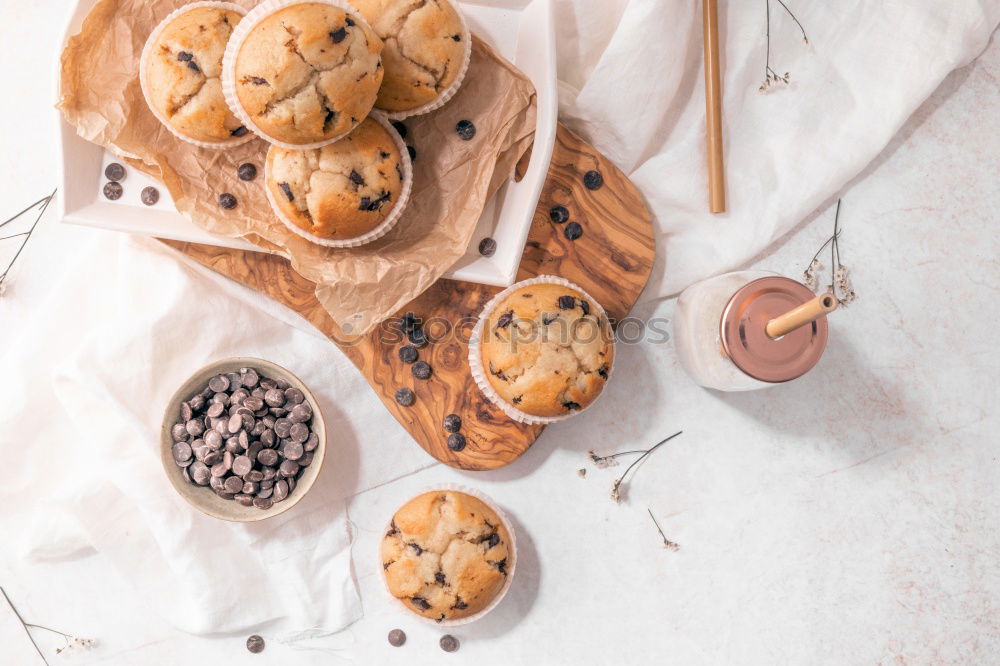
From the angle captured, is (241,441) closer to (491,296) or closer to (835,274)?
(491,296)

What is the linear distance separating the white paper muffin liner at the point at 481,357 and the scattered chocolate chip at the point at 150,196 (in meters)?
1.04

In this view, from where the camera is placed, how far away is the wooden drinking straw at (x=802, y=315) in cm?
186

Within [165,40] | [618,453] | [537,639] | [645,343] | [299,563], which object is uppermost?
[165,40]

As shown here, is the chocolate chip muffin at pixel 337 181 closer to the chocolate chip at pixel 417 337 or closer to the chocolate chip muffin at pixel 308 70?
the chocolate chip muffin at pixel 308 70

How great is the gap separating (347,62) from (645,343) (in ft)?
4.34

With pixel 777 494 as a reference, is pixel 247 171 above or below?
above

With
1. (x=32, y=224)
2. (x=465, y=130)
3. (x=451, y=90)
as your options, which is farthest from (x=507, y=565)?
(x=32, y=224)

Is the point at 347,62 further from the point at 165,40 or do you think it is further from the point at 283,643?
the point at 283,643

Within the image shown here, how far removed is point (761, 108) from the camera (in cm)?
255

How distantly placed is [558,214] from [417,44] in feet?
2.21

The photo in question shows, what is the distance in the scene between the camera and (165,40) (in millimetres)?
2143

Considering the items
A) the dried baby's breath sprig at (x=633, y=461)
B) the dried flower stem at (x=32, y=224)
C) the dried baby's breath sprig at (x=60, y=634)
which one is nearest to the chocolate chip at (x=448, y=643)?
the dried baby's breath sprig at (x=633, y=461)

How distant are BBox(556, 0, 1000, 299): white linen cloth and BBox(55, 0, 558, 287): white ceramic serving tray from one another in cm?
22

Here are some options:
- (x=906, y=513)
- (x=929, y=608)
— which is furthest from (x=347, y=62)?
(x=929, y=608)
